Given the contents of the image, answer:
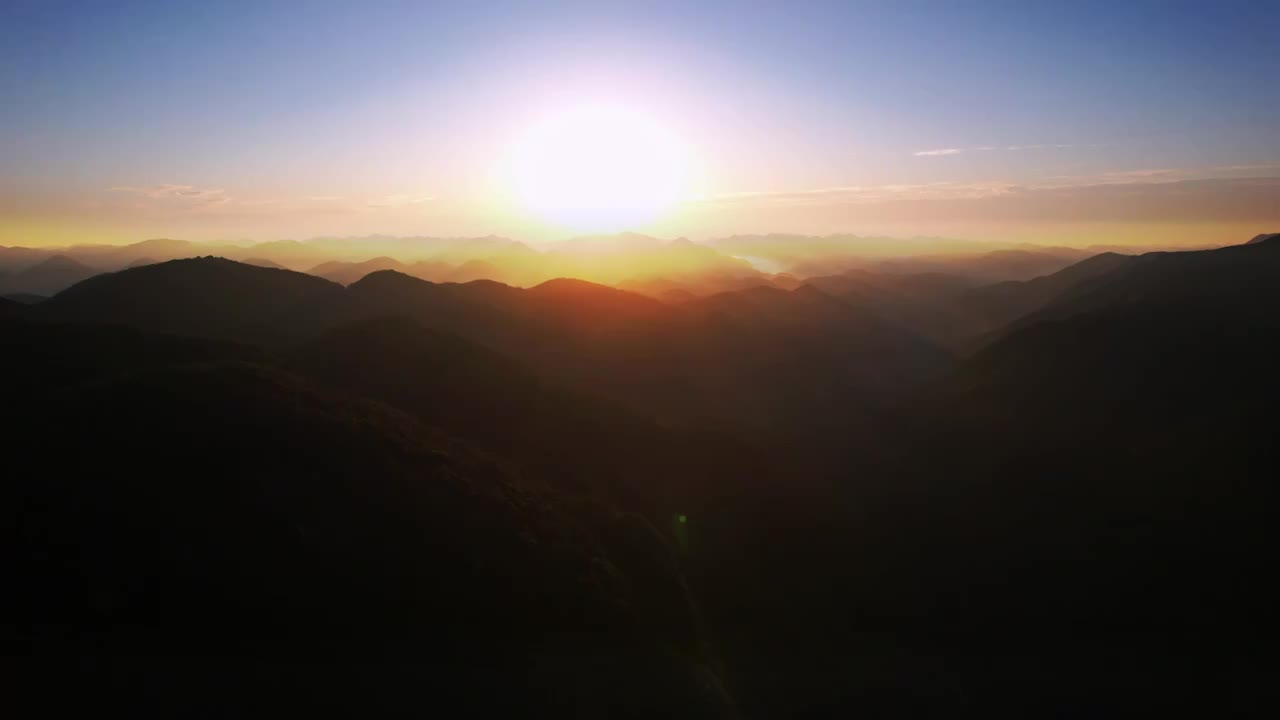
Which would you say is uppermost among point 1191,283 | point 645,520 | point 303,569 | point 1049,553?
point 1191,283

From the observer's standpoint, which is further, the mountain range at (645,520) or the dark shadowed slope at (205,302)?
the dark shadowed slope at (205,302)

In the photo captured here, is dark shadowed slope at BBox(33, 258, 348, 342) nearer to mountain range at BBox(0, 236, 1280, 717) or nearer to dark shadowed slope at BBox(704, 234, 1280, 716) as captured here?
mountain range at BBox(0, 236, 1280, 717)

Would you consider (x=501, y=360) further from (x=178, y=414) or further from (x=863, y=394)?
(x=863, y=394)

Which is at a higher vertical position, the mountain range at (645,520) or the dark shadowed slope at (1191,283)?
the dark shadowed slope at (1191,283)

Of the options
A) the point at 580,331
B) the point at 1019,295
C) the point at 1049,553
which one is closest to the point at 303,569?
the point at 1049,553

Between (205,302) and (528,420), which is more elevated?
(205,302)

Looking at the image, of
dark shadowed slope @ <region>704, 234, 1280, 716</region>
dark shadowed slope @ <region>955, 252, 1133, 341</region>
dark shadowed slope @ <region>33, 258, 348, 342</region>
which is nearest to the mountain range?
dark shadowed slope @ <region>704, 234, 1280, 716</region>

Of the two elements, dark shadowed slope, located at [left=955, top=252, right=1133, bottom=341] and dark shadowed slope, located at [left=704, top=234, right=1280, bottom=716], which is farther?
dark shadowed slope, located at [left=955, top=252, right=1133, bottom=341]

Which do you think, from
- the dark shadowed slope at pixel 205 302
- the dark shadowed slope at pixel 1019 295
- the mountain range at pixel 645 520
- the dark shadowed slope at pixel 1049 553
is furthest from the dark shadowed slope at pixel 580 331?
the dark shadowed slope at pixel 1019 295

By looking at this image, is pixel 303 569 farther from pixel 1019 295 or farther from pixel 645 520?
pixel 1019 295

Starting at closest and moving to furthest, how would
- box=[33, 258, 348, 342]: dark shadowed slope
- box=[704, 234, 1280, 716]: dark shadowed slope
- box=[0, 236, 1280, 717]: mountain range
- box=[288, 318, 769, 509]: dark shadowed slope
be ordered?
1. box=[0, 236, 1280, 717]: mountain range
2. box=[704, 234, 1280, 716]: dark shadowed slope
3. box=[288, 318, 769, 509]: dark shadowed slope
4. box=[33, 258, 348, 342]: dark shadowed slope

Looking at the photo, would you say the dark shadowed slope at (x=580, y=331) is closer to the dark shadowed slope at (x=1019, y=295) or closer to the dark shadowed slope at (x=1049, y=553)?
the dark shadowed slope at (x=1049, y=553)
